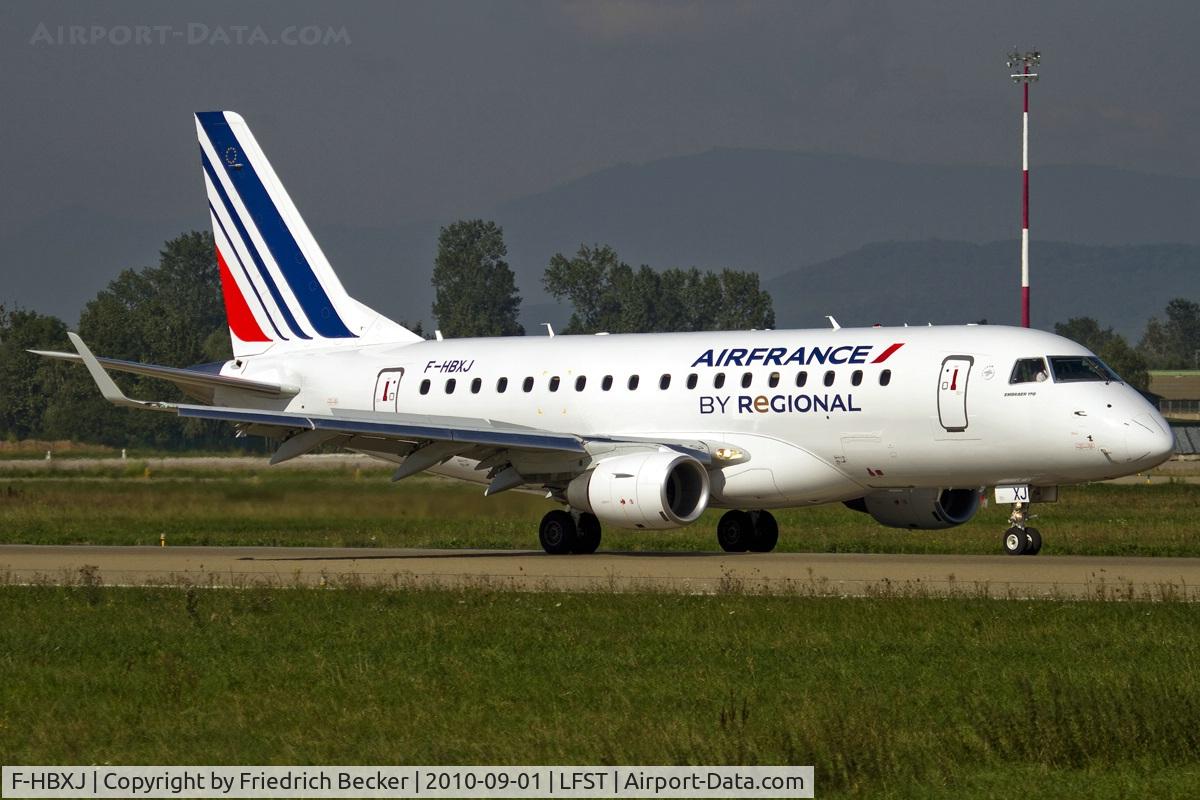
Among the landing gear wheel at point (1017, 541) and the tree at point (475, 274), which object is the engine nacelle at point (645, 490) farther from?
the tree at point (475, 274)

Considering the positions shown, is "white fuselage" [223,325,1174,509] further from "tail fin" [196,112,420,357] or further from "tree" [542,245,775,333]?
"tree" [542,245,775,333]

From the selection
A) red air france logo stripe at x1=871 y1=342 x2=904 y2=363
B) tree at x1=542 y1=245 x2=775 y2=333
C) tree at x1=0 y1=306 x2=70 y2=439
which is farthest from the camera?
tree at x1=542 y1=245 x2=775 y2=333

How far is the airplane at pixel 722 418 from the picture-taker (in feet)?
95.4

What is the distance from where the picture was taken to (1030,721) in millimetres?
13602

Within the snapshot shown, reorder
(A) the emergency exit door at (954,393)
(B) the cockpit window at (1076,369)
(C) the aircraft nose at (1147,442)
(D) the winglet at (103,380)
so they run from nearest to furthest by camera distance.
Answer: (C) the aircraft nose at (1147,442), (B) the cockpit window at (1076,369), (A) the emergency exit door at (954,393), (D) the winglet at (103,380)

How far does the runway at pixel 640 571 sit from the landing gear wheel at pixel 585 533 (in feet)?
0.95

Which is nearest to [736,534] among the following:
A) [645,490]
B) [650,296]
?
[645,490]

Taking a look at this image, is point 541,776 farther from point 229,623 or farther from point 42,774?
point 229,623

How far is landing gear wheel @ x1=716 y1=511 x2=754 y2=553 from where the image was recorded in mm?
33438

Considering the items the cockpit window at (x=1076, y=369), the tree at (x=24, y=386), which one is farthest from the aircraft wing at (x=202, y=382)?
the tree at (x=24, y=386)

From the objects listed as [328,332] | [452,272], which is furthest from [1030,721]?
[452,272]

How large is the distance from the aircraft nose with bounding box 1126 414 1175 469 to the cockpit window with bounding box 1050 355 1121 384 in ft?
3.89

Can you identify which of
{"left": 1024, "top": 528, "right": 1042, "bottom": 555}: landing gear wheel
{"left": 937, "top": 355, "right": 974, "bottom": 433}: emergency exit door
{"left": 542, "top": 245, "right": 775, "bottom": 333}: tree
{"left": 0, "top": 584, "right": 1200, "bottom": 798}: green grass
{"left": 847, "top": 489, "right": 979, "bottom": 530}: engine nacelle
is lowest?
{"left": 0, "top": 584, "right": 1200, "bottom": 798}: green grass

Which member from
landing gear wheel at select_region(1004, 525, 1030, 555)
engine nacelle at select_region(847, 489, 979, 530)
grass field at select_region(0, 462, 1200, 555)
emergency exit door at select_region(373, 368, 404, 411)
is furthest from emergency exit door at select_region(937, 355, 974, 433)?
emergency exit door at select_region(373, 368, 404, 411)
